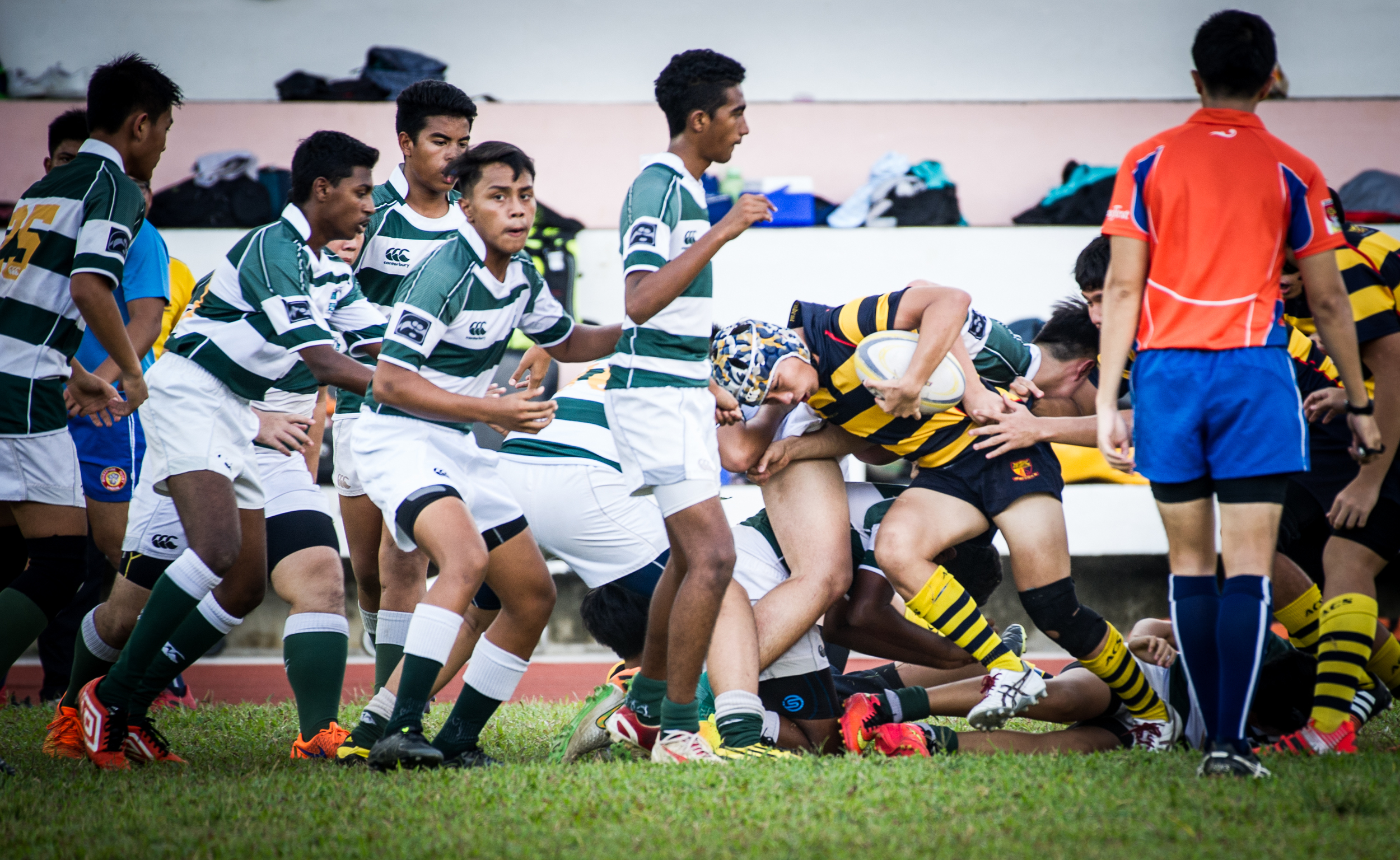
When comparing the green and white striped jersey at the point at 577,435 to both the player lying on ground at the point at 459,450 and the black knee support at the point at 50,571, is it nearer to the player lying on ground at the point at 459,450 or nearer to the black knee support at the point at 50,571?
the player lying on ground at the point at 459,450

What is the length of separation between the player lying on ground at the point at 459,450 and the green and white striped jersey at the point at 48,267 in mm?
1056

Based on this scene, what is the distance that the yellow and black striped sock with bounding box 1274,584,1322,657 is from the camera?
368 centimetres

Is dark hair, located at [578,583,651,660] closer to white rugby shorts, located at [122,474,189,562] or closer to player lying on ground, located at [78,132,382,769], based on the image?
player lying on ground, located at [78,132,382,769]

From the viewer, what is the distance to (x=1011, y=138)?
29.7 feet

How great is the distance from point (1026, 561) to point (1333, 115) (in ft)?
24.1

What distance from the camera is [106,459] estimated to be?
194 inches

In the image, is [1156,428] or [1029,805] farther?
[1156,428]

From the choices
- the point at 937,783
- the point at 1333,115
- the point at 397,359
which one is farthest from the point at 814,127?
the point at 937,783

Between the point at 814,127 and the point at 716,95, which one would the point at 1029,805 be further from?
the point at 814,127

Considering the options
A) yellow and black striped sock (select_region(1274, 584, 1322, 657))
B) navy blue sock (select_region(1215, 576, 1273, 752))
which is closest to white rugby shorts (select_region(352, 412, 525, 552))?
navy blue sock (select_region(1215, 576, 1273, 752))

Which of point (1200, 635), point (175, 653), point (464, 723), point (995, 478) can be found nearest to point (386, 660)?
point (175, 653)

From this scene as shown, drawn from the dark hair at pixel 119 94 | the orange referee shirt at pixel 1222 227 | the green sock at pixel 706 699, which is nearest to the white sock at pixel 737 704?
the green sock at pixel 706 699

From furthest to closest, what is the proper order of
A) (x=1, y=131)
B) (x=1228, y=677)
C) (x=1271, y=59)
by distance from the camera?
1. (x=1, y=131)
2. (x=1271, y=59)
3. (x=1228, y=677)

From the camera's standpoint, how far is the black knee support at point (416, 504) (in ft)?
9.86
